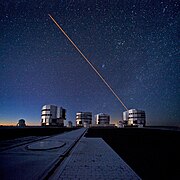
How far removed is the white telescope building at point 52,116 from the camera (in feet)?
185

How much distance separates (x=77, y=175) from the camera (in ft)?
11.3

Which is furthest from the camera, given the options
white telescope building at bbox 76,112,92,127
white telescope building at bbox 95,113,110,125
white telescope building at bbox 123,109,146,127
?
white telescope building at bbox 95,113,110,125

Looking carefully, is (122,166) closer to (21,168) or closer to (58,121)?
(21,168)

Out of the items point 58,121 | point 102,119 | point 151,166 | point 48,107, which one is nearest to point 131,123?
point 102,119

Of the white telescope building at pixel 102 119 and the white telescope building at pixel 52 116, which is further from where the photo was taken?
the white telescope building at pixel 102 119

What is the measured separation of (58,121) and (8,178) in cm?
5656

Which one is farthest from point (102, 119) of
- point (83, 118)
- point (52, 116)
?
point (52, 116)

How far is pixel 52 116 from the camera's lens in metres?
56.5

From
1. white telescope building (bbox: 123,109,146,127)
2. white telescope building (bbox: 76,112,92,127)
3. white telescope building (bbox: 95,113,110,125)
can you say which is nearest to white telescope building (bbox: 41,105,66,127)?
white telescope building (bbox: 76,112,92,127)

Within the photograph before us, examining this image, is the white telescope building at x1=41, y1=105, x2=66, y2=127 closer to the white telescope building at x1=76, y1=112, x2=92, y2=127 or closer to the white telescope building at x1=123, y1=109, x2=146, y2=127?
the white telescope building at x1=76, y1=112, x2=92, y2=127

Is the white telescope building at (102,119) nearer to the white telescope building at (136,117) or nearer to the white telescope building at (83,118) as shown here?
the white telescope building at (83,118)

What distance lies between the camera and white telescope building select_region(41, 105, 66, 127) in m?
56.4

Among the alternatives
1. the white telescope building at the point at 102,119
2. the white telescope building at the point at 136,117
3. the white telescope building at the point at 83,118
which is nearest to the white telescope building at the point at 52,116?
the white telescope building at the point at 83,118

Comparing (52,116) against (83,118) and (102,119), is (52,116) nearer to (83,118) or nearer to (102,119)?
Answer: (83,118)
